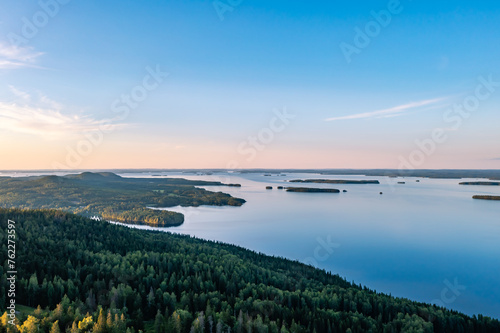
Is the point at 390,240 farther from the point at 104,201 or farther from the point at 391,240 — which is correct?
the point at 104,201

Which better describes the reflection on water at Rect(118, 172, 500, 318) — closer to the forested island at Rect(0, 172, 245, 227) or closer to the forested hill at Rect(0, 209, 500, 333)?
the forested island at Rect(0, 172, 245, 227)

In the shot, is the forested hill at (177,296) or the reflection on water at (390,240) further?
the reflection on water at (390,240)

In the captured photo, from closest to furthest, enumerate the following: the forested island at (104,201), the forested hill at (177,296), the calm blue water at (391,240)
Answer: the forested hill at (177,296) → the calm blue water at (391,240) → the forested island at (104,201)

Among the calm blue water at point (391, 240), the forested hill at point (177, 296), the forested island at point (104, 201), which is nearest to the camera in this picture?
the forested hill at point (177, 296)

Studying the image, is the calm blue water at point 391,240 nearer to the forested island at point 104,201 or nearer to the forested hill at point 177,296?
the forested island at point 104,201

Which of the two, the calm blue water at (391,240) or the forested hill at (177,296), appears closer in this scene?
the forested hill at (177,296)

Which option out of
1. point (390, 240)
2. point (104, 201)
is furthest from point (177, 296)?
point (104, 201)

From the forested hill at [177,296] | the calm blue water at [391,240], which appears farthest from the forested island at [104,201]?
the forested hill at [177,296]

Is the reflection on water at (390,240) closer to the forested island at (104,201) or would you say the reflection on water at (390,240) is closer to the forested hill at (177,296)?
the forested island at (104,201)
